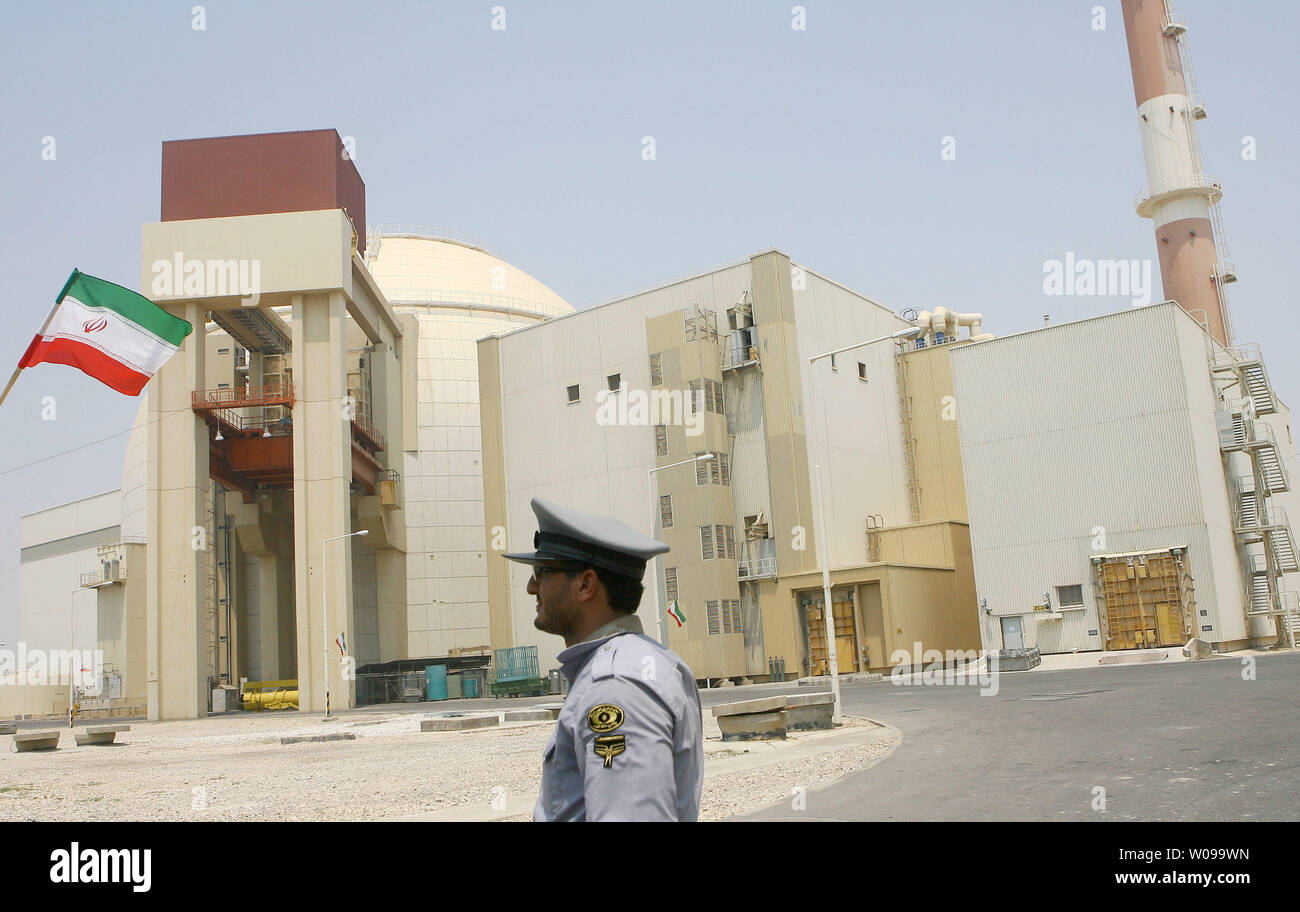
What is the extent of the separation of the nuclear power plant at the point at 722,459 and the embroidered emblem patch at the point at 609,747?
39.1 meters

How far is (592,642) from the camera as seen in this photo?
308 cm

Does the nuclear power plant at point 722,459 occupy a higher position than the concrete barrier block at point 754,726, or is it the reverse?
the nuclear power plant at point 722,459

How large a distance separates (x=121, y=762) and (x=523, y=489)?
37.2 metres

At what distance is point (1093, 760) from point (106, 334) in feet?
60.6

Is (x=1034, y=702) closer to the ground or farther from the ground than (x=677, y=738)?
closer to the ground

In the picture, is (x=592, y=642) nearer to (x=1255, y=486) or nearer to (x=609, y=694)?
(x=609, y=694)

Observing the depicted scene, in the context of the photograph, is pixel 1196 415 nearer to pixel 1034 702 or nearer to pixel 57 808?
pixel 1034 702

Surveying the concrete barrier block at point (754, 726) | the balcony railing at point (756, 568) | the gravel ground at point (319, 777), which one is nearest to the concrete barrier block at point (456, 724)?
the gravel ground at point (319, 777)

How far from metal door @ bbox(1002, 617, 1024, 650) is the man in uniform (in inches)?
1871

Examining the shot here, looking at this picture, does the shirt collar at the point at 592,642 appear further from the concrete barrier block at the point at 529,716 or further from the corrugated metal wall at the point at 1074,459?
the corrugated metal wall at the point at 1074,459

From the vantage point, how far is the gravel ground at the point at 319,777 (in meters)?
13.8

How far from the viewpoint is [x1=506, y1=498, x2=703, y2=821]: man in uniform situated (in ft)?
8.49
